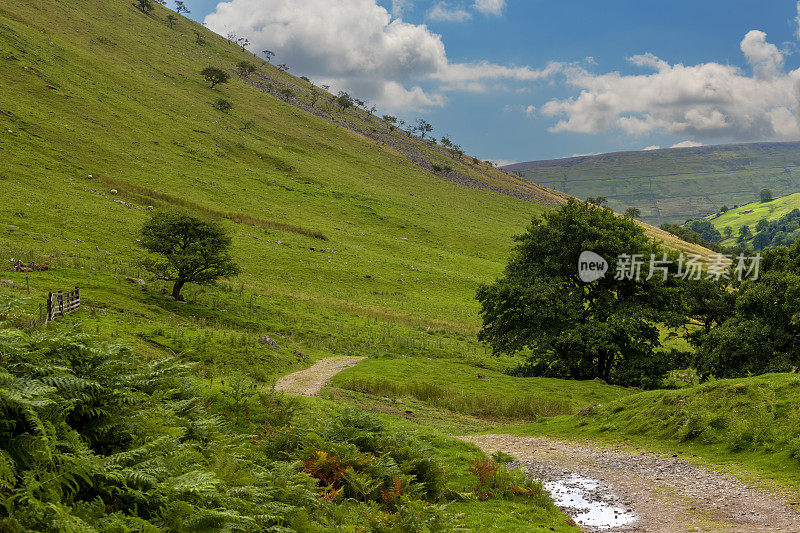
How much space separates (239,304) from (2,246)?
18.5 metres

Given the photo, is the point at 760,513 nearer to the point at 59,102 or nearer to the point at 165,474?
the point at 165,474

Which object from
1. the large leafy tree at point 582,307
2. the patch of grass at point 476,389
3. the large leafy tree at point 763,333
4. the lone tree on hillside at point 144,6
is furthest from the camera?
the lone tree on hillside at point 144,6

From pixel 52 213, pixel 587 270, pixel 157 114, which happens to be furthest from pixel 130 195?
pixel 587 270

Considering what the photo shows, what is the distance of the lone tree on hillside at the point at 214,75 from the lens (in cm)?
12481

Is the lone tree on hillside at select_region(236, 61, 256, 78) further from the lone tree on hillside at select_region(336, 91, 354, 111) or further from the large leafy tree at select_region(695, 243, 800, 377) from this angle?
the large leafy tree at select_region(695, 243, 800, 377)

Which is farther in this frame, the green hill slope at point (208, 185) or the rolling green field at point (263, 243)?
the green hill slope at point (208, 185)

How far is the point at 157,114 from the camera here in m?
93.6

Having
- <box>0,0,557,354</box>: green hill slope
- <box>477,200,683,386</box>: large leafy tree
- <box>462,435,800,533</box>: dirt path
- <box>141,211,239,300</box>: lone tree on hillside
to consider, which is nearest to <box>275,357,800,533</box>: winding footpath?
<box>462,435,800,533</box>: dirt path

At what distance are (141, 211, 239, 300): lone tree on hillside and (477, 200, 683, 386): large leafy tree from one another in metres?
21.1

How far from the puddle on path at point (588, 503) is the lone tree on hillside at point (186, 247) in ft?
98.7

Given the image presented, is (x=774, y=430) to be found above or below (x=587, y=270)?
below

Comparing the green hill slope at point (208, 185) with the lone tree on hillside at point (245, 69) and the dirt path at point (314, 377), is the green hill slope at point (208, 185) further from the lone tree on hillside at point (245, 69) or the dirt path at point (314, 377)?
the lone tree on hillside at point (245, 69)

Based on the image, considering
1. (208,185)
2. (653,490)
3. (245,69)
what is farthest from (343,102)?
(653,490)

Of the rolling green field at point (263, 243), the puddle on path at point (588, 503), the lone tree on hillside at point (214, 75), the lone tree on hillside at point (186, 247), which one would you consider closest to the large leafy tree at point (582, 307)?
the rolling green field at point (263, 243)
